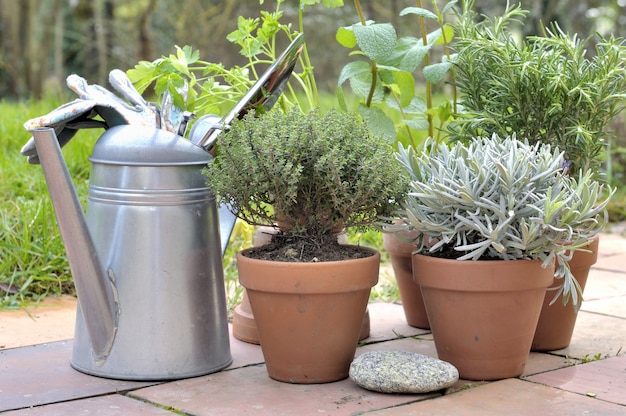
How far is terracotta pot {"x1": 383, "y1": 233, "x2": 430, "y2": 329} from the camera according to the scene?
2.39 metres

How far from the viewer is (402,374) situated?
1.80 meters

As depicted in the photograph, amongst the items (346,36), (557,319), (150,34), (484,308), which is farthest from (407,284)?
(150,34)

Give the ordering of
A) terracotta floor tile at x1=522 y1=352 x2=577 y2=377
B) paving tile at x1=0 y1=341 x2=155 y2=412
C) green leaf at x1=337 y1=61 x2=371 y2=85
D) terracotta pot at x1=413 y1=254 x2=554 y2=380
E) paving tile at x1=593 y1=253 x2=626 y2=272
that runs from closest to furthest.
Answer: paving tile at x1=0 y1=341 x2=155 y2=412, terracotta pot at x1=413 y1=254 x2=554 y2=380, terracotta floor tile at x1=522 y1=352 x2=577 y2=377, green leaf at x1=337 y1=61 x2=371 y2=85, paving tile at x1=593 y1=253 x2=626 y2=272

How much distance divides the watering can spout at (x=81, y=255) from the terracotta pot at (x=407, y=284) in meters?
0.90

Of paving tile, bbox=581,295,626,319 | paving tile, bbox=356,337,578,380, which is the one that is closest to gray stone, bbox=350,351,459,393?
paving tile, bbox=356,337,578,380

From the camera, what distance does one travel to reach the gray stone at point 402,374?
1788mm

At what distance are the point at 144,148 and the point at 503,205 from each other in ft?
2.91

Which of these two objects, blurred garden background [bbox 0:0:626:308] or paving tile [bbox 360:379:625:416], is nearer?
paving tile [bbox 360:379:625:416]

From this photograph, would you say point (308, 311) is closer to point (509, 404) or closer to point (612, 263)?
point (509, 404)

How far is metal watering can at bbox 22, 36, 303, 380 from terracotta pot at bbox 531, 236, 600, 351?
0.97 meters

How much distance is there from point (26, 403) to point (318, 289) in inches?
27.9

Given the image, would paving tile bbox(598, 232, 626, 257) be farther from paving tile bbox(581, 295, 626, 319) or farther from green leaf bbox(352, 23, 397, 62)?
green leaf bbox(352, 23, 397, 62)

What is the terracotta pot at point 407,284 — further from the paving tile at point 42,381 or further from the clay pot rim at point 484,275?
the paving tile at point 42,381

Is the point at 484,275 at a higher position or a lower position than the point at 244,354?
higher
